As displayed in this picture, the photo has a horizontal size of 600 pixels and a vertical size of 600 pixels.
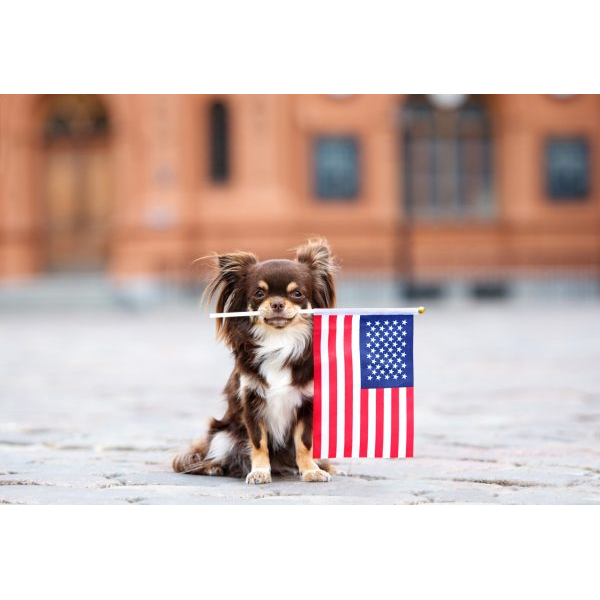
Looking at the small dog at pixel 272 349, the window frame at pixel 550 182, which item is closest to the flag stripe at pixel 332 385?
the small dog at pixel 272 349

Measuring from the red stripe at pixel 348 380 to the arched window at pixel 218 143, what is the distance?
1969 cm

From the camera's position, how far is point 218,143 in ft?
76.7

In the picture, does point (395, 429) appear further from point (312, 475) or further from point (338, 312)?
point (338, 312)

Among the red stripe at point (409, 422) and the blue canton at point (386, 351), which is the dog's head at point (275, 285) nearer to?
the blue canton at point (386, 351)

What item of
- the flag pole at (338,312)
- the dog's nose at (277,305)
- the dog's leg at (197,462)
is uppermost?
Result: the dog's nose at (277,305)

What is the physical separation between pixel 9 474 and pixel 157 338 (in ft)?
31.3

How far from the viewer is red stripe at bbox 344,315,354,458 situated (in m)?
4.00

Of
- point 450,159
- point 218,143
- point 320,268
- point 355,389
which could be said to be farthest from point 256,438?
point 450,159

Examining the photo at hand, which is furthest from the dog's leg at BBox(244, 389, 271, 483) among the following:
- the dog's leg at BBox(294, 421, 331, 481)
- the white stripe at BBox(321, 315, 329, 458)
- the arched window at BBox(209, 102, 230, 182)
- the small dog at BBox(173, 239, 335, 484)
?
the arched window at BBox(209, 102, 230, 182)

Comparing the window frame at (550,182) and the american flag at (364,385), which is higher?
the window frame at (550,182)

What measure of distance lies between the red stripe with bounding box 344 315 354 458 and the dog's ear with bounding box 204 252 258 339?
0.44 m

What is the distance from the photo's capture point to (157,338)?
14.0 m

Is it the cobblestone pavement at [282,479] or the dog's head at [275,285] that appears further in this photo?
the cobblestone pavement at [282,479]

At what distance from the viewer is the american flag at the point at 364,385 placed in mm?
3977
